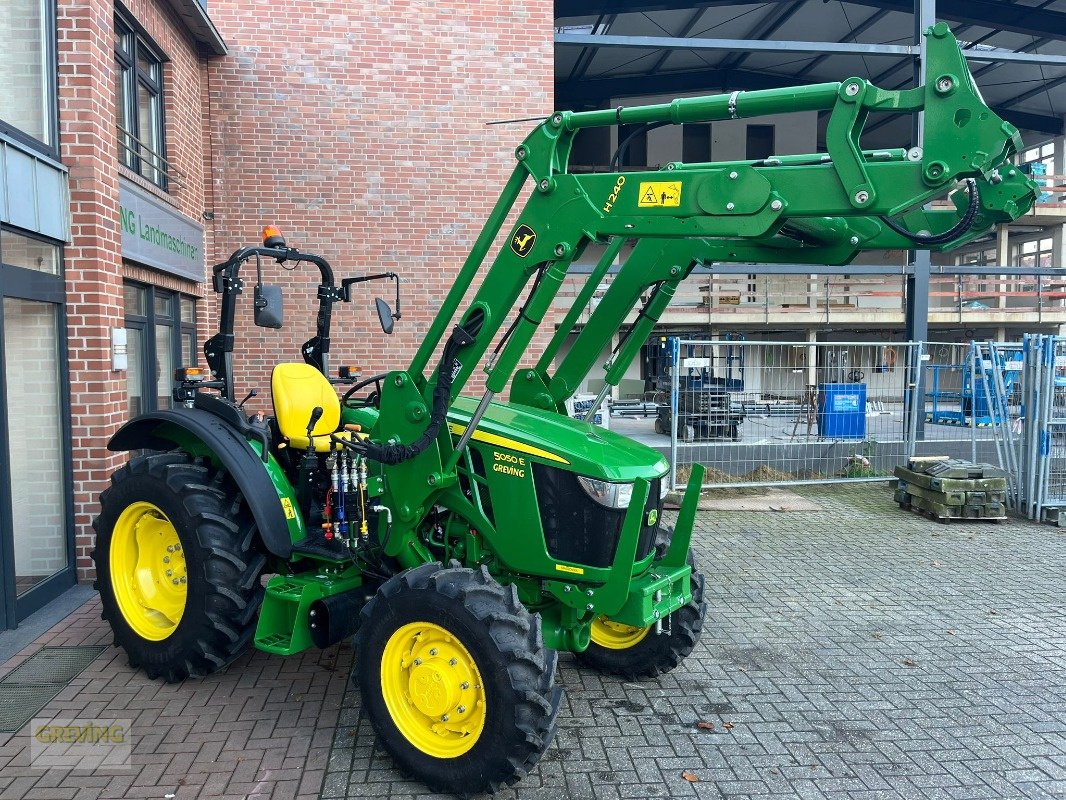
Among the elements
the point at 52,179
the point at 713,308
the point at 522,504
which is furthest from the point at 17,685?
the point at 713,308

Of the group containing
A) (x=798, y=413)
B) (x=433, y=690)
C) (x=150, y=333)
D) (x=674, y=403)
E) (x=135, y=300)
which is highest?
(x=135, y=300)

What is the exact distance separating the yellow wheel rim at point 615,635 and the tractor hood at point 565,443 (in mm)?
1028

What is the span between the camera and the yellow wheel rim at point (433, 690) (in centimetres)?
327

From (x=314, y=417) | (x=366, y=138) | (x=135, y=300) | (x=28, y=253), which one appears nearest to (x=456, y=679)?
(x=314, y=417)

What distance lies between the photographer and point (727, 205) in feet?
10.6

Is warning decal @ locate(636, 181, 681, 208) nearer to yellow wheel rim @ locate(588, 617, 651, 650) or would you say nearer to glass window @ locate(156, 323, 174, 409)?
yellow wheel rim @ locate(588, 617, 651, 650)

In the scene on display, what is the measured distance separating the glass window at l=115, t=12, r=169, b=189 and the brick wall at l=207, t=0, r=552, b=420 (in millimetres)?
1085

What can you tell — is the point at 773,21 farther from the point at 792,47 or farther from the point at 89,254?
the point at 89,254

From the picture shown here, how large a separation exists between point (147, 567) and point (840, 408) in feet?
26.7

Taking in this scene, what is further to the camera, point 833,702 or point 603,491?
point 833,702

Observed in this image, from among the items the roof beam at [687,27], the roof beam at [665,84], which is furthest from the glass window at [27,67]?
the roof beam at [665,84]

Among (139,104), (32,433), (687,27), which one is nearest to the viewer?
(32,433)

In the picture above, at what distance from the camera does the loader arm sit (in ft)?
9.83

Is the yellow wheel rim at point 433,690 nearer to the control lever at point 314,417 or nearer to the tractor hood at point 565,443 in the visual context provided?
the tractor hood at point 565,443
